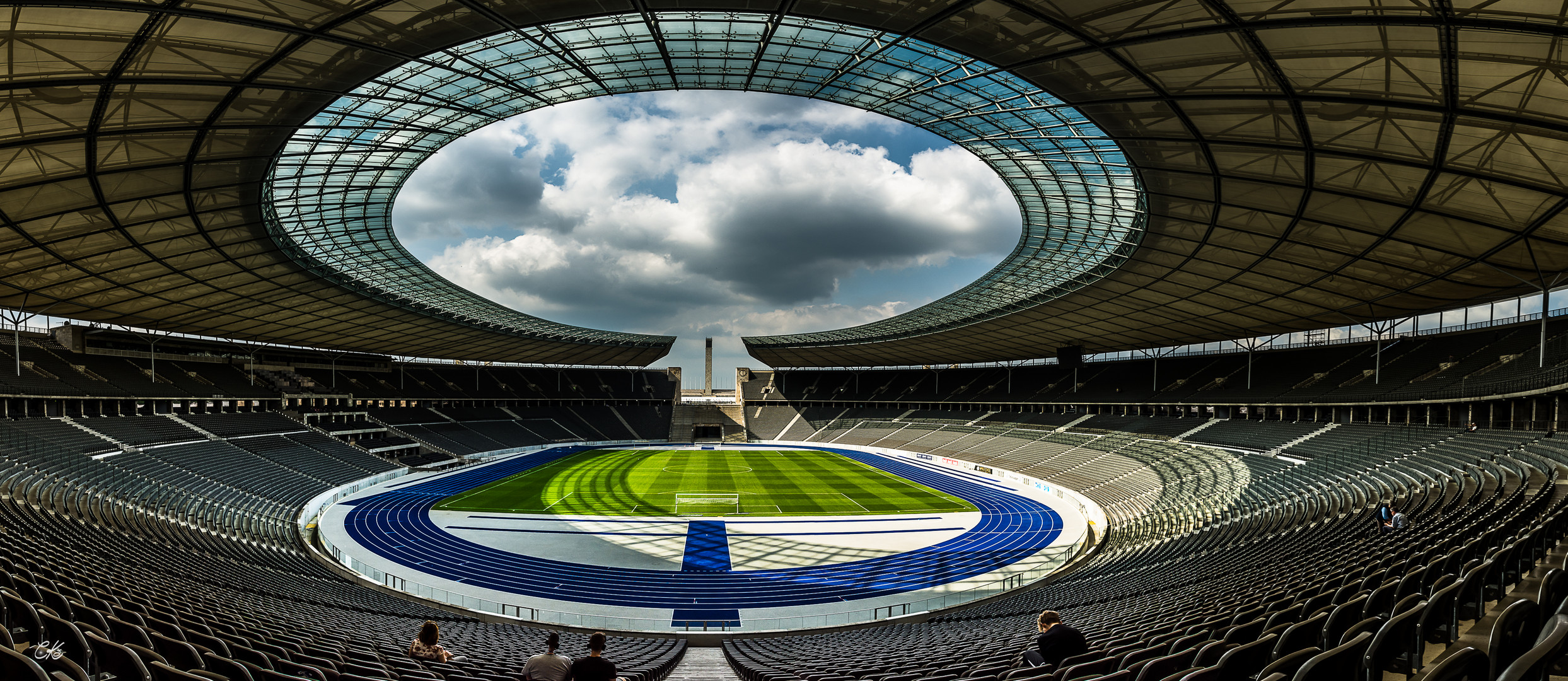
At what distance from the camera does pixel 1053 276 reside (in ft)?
113

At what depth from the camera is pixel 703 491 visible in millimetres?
43375

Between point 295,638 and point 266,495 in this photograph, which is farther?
point 266,495

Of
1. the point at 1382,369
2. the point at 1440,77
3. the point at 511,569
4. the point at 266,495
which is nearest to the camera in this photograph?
the point at 1440,77

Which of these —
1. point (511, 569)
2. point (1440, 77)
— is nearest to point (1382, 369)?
point (1440, 77)

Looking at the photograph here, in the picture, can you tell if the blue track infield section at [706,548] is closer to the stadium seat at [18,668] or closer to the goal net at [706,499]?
the goal net at [706,499]

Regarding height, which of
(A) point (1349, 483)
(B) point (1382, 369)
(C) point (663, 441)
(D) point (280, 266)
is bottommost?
(C) point (663, 441)

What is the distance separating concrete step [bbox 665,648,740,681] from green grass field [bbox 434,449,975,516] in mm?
19873

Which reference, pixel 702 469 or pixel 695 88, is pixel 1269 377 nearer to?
pixel 702 469

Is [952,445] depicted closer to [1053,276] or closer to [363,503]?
[1053,276]

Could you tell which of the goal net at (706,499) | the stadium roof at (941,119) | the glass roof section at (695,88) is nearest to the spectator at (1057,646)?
the stadium roof at (941,119)

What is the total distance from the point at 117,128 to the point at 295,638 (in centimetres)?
A: 1330

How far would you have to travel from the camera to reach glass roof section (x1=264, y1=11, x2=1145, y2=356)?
619 inches

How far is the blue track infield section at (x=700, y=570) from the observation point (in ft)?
72.3

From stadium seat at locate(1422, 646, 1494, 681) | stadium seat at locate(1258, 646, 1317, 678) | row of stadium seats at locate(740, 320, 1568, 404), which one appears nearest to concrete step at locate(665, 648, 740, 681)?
stadium seat at locate(1258, 646, 1317, 678)
